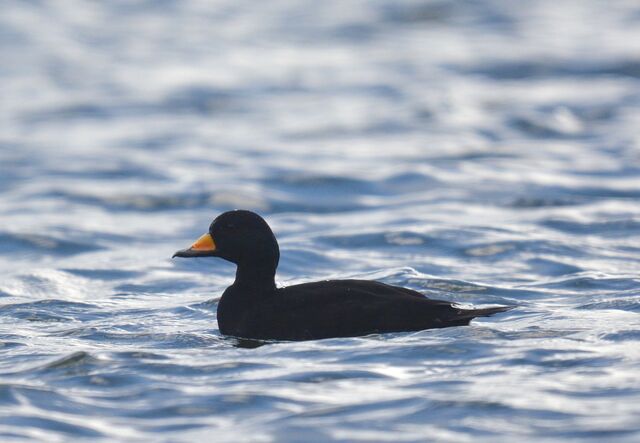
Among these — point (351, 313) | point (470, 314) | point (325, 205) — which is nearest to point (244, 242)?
point (351, 313)

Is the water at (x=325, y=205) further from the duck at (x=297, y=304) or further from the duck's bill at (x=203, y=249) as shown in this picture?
the duck's bill at (x=203, y=249)

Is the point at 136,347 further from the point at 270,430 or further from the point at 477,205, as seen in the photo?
the point at 477,205

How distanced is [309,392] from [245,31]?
2289 cm

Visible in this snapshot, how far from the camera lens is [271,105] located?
944 inches

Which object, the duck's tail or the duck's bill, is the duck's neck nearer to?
the duck's bill

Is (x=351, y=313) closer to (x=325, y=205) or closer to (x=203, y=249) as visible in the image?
(x=203, y=249)

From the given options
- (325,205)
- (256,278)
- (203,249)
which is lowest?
(256,278)

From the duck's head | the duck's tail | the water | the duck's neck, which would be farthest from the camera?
the duck's head

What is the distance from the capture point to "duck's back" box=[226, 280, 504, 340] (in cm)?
924

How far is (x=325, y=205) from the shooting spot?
56.0 feet

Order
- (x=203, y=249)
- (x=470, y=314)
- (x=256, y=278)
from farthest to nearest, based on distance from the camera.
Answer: (x=203, y=249) → (x=256, y=278) → (x=470, y=314)

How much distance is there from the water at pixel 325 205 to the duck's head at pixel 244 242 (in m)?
0.64

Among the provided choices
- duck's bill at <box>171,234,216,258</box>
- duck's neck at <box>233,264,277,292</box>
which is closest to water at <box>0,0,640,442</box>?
duck's neck at <box>233,264,277,292</box>

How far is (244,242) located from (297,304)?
848 mm
